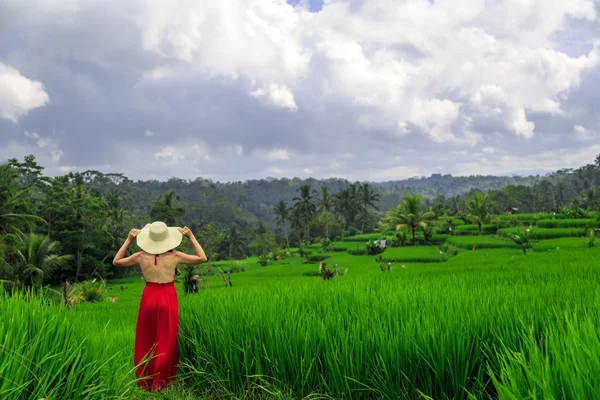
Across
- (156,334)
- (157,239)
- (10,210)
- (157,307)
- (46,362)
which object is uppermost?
(10,210)

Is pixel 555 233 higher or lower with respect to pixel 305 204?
lower

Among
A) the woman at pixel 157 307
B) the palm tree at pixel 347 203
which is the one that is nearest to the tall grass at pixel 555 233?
the woman at pixel 157 307

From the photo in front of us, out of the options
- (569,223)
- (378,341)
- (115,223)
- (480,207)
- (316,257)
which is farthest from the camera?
(115,223)

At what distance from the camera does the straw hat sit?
368 cm

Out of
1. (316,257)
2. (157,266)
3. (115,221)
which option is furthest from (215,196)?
(157,266)

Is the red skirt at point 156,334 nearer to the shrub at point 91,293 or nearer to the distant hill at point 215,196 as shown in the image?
the shrub at point 91,293

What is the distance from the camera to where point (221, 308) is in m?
4.12

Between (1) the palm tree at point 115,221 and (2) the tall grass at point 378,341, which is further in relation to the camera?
(1) the palm tree at point 115,221

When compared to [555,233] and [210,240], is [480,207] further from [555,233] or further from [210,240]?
[210,240]

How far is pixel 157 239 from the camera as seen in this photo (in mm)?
3730

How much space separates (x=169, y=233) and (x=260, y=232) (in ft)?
210

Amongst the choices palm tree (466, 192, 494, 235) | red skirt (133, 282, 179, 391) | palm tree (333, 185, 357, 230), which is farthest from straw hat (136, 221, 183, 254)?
palm tree (333, 185, 357, 230)

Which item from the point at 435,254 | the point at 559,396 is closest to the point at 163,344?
the point at 559,396

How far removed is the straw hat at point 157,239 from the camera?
3678 mm
